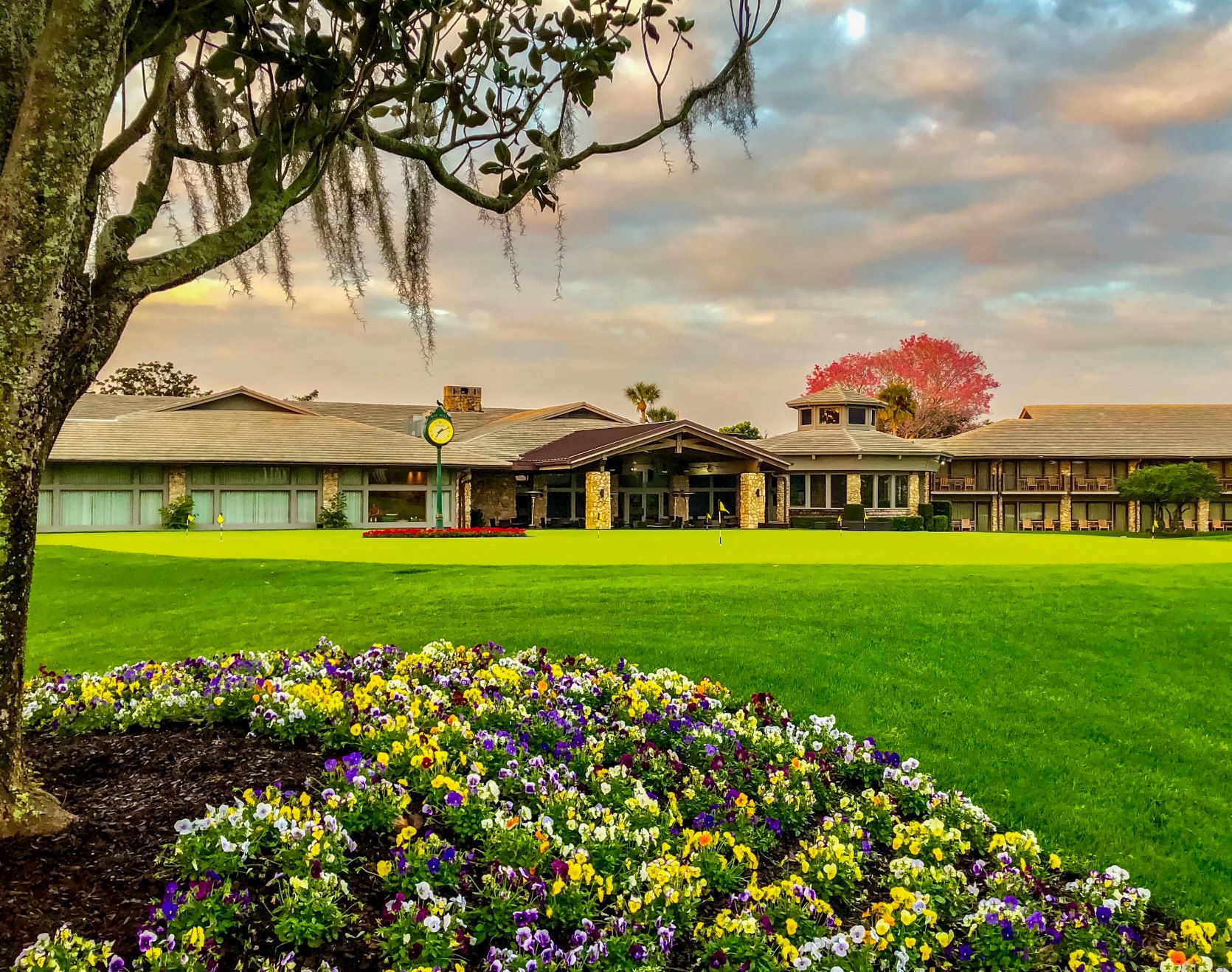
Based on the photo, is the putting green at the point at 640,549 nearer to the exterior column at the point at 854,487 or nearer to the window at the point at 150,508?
the window at the point at 150,508

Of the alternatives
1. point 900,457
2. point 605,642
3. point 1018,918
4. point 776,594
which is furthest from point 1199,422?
point 1018,918

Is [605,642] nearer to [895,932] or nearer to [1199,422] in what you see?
[895,932]

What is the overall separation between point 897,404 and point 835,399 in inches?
482

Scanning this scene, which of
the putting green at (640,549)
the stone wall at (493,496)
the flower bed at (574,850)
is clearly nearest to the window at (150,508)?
the putting green at (640,549)

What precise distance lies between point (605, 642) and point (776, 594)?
10.00 ft

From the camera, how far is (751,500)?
120 ft

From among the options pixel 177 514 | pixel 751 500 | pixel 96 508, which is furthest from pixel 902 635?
pixel 751 500

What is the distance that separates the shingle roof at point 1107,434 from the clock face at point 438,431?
26.9 metres

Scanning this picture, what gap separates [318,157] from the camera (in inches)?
193

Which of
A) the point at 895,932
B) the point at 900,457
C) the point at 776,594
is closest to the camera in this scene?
the point at 895,932

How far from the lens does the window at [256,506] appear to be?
30.0 metres

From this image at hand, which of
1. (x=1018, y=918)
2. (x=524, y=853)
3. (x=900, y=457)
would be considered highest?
(x=900, y=457)

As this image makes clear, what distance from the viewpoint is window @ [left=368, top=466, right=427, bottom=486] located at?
104 ft

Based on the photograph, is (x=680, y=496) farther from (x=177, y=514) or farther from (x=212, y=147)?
(x=212, y=147)
